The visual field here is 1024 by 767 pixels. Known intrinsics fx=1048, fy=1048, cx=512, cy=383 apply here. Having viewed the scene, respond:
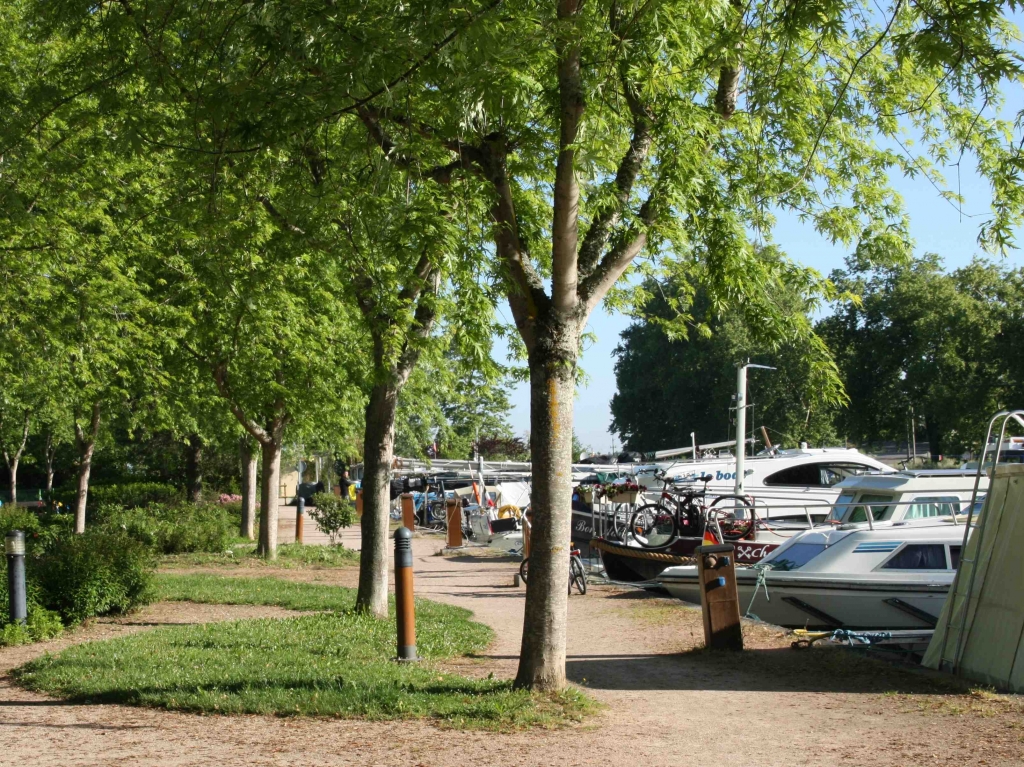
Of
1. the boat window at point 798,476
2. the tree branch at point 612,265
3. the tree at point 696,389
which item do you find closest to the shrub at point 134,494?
the boat window at point 798,476

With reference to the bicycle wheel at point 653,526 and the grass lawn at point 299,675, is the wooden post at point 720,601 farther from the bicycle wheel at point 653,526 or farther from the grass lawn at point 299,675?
the bicycle wheel at point 653,526

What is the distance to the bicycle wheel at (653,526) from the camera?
17.3 meters

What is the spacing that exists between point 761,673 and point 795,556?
16.3ft

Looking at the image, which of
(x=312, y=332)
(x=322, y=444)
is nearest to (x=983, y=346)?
(x=322, y=444)

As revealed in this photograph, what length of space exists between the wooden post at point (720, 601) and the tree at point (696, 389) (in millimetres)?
45922

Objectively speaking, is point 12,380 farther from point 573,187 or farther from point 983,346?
point 983,346

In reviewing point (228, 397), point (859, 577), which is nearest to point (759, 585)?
point (859, 577)

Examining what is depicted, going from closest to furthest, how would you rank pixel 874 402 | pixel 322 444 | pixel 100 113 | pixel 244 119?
pixel 244 119 → pixel 100 113 → pixel 322 444 → pixel 874 402

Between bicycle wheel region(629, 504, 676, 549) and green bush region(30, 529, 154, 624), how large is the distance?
8.27 m

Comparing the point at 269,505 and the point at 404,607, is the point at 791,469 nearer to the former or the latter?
the point at 269,505

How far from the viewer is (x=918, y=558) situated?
13.0 metres

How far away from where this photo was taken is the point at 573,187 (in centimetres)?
778

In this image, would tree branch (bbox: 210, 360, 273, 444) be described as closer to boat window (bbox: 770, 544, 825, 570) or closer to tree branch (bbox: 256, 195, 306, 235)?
tree branch (bbox: 256, 195, 306, 235)

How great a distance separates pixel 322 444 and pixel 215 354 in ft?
31.6
